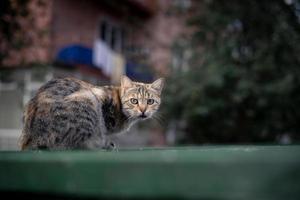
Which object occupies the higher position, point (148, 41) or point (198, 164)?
point (148, 41)

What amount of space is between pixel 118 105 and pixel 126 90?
0.46ft

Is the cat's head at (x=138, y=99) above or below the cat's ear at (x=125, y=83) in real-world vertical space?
below

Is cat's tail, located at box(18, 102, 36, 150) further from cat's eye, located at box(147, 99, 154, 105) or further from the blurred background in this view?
the blurred background

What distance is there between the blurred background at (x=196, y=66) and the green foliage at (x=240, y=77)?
0.03 meters

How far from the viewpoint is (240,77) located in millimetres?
11641

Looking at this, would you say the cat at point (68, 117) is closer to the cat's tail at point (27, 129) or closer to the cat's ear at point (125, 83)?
the cat's tail at point (27, 129)

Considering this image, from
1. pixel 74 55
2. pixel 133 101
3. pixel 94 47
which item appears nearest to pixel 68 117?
pixel 133 101

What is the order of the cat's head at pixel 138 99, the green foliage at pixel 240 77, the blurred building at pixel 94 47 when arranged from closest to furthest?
the cat's head at pixel 138 99
the green foliage at pixel 240 77
the blurred building at pixel 94 47

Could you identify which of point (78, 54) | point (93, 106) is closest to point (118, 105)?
point (93, 106)

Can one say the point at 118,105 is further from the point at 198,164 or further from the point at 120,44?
the point at 120,44

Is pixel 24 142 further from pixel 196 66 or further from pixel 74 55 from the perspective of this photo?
pixel 74 55

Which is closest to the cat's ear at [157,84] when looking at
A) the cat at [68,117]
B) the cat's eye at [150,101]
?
the cat's eye at [150,101]

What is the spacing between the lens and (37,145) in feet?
8.12

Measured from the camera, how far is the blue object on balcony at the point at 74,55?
13055 mm
